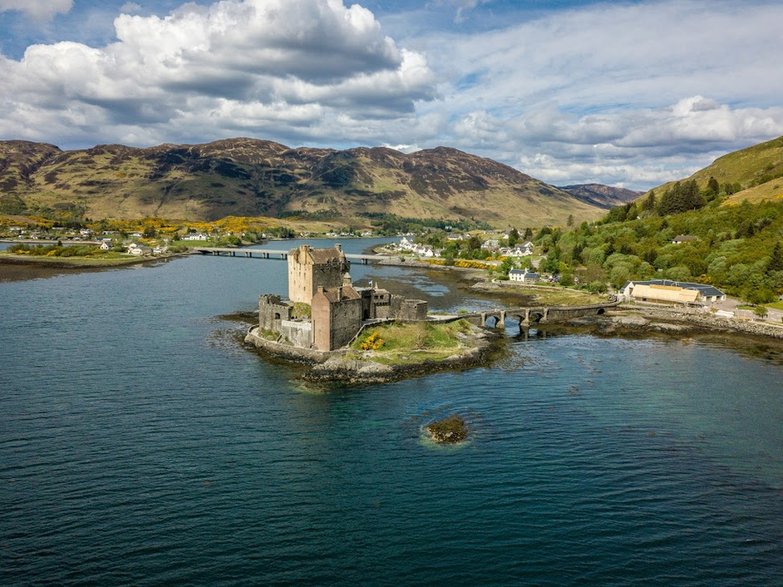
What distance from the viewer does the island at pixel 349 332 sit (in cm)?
6962

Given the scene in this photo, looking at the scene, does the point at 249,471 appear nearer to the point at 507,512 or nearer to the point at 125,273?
the point at 507,512

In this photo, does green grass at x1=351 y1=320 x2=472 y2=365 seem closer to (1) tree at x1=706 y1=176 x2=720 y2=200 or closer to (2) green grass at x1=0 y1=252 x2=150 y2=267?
(2) green grass at x1=0 y1=252 x2=150 y2=267

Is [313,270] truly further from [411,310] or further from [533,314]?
[533,314]

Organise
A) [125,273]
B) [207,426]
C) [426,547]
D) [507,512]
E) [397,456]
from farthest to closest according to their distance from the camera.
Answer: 1. [125,273]
2. [207,426]
3. [397,456]
4. [507,512]
5. [426,547]

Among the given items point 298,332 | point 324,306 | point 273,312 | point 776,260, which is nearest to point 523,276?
point 776,260

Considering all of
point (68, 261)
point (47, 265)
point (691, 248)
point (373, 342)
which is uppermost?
point (691, 248)

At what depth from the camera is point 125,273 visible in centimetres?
16700

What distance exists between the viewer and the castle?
72.8m

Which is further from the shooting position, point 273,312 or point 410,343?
point 273,312

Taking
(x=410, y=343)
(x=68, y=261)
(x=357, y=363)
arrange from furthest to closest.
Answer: (x=68, y=261) → (x=410, y=343) → (x=357, y=363)

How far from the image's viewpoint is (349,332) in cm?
7494

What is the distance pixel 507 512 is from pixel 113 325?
7955 centimetres

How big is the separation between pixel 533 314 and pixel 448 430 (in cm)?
6442

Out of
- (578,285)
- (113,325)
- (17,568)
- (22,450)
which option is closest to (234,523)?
(17,568)
